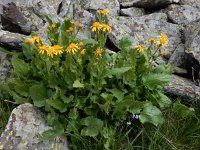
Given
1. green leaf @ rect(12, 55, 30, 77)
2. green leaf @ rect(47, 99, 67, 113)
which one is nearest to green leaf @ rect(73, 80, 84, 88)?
green leaf @ rect(47, 99, 67, 113)

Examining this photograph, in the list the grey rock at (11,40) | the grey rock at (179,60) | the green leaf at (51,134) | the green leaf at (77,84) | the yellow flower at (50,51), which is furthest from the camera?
the grey rock at (179,60)

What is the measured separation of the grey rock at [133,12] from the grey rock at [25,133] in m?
2.84

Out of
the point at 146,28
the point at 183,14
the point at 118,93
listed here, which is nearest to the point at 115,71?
the point at 118,93

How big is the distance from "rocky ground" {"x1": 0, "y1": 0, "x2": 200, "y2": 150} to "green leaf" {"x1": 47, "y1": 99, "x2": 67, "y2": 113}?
4.34ft

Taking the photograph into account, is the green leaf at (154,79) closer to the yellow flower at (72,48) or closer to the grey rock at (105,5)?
the yellow flower at (72,48)

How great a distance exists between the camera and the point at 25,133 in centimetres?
420

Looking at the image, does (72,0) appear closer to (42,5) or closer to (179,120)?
(42,5)

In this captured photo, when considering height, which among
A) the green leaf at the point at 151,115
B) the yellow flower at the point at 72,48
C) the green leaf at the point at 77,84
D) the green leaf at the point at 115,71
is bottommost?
the green leaf at the point at 151,115

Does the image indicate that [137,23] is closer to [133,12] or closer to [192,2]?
[133,12]

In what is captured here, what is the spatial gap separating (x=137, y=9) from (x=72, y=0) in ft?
3.81

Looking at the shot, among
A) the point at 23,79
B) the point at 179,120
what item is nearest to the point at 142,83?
the point at 179,120

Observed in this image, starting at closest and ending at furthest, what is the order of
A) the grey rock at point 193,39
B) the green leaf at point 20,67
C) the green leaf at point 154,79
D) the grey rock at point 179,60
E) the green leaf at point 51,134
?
A: the green leaf at point 51,134, the green leaf at point 154,79, the green leaf at point 20,67, the grey rock at point 193,39, the grey rock at point 179,60

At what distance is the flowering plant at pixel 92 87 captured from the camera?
413 centimetres

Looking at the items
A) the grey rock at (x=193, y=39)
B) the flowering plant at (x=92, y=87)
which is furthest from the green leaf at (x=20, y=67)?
the grey rock at (x=193, y=39)
